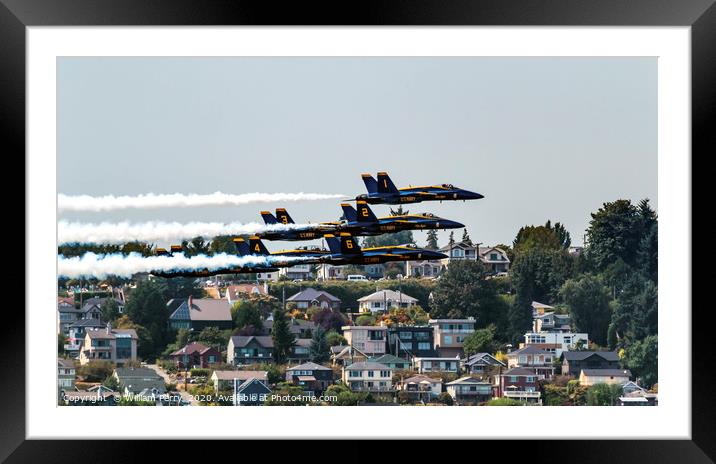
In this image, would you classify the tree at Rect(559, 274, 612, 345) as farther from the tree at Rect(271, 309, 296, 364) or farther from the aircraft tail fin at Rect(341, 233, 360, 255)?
the aircraft tail fin at Rect(341, 233, 360, 255)

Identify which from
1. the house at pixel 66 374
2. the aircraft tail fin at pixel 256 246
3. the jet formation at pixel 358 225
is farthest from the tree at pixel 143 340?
the aircraft tail fin at pixel 256 246

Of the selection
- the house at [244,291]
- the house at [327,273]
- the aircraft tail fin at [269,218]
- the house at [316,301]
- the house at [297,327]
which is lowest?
the house at [297,327]

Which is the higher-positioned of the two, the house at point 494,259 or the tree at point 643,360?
the house at point 494,259

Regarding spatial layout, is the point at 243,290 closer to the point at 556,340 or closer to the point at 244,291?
the point at 244,291

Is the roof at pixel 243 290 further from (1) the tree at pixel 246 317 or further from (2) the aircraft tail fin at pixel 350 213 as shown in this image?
(2) the aircraft tail fin at pixel 350 213

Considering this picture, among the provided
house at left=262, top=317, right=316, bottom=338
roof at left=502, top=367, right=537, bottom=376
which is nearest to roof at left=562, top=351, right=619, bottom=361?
roof at left=502, top=367, right=537, bottom=376
